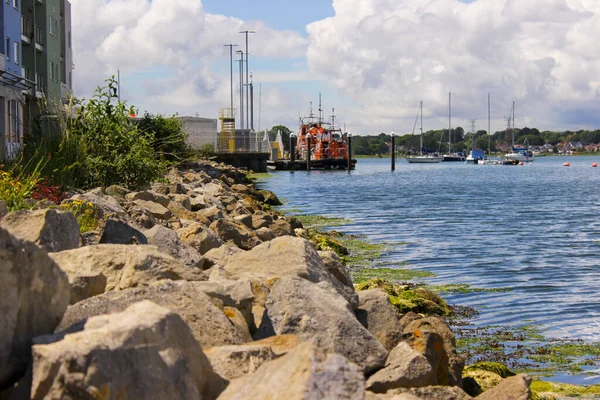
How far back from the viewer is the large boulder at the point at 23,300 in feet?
14.5

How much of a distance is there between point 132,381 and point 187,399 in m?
0.39

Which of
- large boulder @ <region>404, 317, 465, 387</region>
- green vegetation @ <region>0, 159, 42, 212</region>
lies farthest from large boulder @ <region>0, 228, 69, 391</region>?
green vegetation @ <region>0, 159, 42, 212</region>

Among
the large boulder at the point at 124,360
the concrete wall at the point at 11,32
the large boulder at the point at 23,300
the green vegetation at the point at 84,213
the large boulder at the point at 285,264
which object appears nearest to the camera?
→ the large boulder at the point at 124,360

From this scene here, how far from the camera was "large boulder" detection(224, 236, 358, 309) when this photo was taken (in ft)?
24.2

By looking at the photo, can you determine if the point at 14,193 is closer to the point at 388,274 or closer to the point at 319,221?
the point at 388,274

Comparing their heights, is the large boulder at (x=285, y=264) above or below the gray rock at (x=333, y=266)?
above

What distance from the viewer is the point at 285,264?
7.58m

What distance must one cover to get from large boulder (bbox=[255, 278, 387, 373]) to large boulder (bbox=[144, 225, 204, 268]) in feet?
6.11

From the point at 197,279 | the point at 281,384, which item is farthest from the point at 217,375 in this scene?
the point at 197,279

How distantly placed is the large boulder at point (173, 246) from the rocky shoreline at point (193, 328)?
0.07 ft

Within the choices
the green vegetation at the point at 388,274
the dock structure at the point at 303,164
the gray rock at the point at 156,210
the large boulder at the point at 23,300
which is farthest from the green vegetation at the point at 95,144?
the dock structure at the point at 303,164

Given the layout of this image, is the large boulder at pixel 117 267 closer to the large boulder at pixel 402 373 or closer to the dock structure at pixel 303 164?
the large boulder at pixel 402 373

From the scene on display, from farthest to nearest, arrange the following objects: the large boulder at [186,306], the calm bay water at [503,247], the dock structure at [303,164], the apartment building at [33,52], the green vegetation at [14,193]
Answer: the dock structure at [303,164]
the apartment building at [33,52]
the calm bay water at [503,247]
the green vegetation at [14,193]
the large boulder at [186,306]

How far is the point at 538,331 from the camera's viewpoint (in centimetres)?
1131
